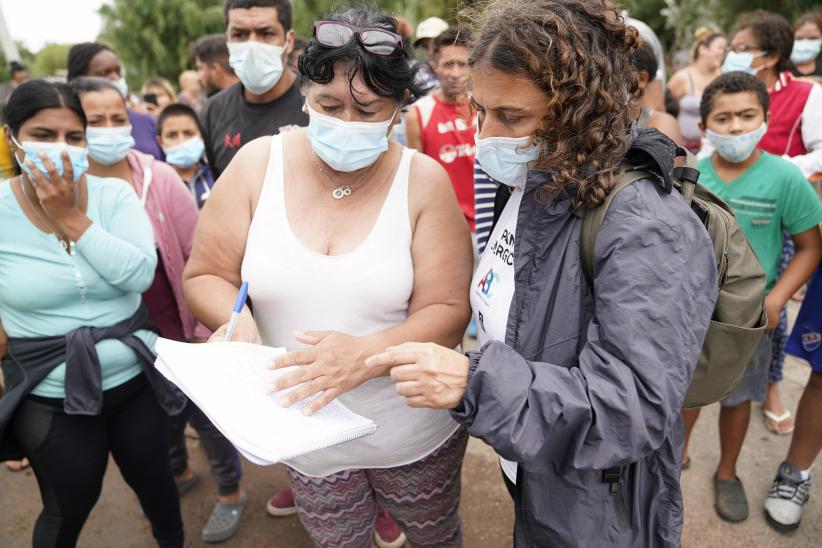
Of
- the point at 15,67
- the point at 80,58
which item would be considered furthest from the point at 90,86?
the point at 15,67

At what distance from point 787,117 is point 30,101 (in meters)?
3.86

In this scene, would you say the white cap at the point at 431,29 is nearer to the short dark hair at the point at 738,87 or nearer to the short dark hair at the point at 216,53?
the short dark hair at the point at 216,53

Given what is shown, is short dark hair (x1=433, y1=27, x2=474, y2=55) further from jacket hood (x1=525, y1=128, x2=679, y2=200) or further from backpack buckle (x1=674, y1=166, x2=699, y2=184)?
backpack buckle (x1=674, y1=166, x2=699, y2=184)

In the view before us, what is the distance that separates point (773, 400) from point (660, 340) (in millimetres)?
3010

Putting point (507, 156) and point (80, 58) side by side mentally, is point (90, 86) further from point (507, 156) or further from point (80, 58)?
point (507, 156)

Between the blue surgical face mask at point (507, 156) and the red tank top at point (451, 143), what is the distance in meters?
2.92

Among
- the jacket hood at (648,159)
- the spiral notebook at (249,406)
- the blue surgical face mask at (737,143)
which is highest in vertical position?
the jacket hood at (648,159)

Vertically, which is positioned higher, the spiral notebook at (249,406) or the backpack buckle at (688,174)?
the backpack buckle at (688,174)

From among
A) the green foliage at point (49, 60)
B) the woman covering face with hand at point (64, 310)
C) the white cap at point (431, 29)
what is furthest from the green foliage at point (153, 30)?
the woman covering face with hand at point (64, 310)

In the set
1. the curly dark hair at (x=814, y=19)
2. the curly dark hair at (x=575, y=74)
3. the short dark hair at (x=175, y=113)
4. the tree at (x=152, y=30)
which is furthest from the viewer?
the tree at (x=152, y=30)

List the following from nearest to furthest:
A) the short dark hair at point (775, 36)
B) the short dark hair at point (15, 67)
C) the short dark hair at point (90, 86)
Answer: the short dark hair at point (90, 86) → the short dark hair at point (775, 36) → the short dark hair at point (15, 67)

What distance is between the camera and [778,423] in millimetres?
3410

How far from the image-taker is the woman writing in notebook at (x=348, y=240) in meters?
1.69

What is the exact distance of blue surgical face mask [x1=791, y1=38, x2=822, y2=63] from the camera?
5.21 meters
